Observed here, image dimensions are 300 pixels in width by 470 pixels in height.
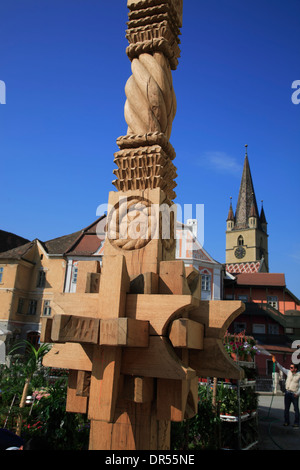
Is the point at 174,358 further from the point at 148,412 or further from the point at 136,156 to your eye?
the point at 136,156

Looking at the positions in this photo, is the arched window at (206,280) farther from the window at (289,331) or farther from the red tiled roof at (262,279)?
the window at (289,331)

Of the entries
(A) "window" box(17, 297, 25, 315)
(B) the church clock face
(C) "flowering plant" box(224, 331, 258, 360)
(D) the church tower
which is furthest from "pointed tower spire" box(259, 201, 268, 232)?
(C) "flowering plant" box(224, 331, 258, 360)

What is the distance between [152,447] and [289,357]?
32310mm

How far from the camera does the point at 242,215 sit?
89.6m

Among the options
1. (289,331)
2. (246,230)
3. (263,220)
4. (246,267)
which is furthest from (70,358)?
(263,220)

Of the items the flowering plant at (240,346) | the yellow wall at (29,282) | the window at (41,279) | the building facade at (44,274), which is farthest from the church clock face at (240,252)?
the flowering plant at (240,346)

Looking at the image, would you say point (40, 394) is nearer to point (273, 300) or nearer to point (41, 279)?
point (41, 279)

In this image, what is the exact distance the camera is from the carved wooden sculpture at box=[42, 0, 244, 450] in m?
1.81

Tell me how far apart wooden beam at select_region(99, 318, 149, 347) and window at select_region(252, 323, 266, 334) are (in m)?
33.8

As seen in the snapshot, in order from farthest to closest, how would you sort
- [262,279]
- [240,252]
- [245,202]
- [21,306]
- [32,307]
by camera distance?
[245,202], [240,252], [262,279], [32,307], [21,306]

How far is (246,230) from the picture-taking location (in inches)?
3428

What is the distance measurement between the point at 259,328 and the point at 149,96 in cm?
3391

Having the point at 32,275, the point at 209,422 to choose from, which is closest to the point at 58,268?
the point at 32,275
